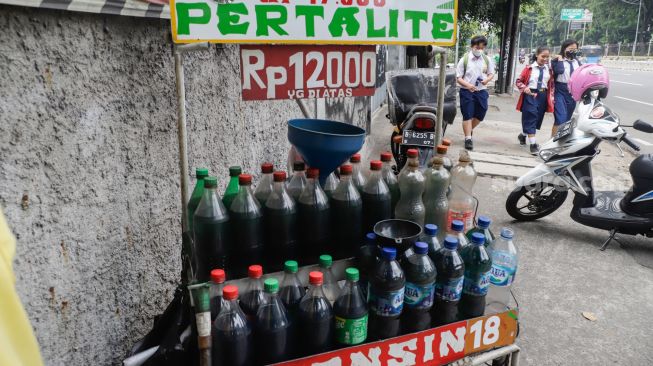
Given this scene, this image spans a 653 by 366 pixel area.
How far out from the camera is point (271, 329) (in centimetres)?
170

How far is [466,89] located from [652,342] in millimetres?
5525

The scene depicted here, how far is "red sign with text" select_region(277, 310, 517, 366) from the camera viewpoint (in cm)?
176

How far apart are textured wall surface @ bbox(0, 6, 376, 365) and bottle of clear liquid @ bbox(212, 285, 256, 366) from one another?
831 millimetres

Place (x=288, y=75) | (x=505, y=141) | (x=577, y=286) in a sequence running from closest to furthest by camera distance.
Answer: (x=288, y=75), (x=577, y=286), (x=505, y=141)

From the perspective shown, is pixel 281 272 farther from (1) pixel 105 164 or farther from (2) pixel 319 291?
(1) pixel 105 164

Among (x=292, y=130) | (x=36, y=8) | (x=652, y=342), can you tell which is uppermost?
(x=36, y=8)

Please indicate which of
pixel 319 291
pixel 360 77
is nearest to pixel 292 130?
pixel 360 77

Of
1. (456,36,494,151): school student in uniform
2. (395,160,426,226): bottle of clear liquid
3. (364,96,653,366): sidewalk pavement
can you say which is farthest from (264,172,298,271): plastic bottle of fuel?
(456,36,494,151): school student in uniform

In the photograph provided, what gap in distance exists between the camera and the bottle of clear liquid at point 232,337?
5.54ft

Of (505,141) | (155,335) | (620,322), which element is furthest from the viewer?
(505,141)

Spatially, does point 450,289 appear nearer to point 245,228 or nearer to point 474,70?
point 245,228

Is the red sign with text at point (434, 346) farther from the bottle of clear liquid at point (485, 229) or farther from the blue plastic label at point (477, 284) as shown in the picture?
the bottle of clear liquid at point (485, 229)

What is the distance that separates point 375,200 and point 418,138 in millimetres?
2937

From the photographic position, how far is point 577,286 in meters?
3.90
